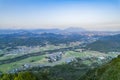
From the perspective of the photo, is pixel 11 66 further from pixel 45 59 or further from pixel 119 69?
pixel 119 69

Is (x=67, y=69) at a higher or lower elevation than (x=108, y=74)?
lower

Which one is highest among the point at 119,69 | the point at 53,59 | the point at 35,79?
the point at 119,69

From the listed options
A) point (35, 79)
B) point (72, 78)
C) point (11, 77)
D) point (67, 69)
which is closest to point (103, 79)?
point (35, 79)

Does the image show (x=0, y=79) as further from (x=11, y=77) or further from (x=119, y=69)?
(x=119, y=69)

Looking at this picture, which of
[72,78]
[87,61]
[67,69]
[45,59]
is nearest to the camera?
[72,78]

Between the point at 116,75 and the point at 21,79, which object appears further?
the point at 21,79

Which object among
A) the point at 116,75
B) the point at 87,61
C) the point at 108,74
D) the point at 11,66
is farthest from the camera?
the point at 87,61

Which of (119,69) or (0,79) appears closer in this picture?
(119,69)

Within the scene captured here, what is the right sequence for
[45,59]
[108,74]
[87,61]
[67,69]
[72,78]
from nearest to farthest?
[108,74] → [72,78] → [67,69] → [87,61] → [45,59]

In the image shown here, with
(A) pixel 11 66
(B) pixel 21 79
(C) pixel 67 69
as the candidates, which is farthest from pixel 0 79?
(A) pixel 11 66
